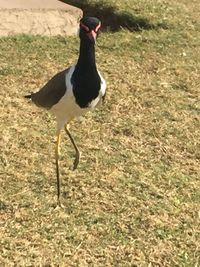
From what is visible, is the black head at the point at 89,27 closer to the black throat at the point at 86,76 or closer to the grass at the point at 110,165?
the black throat at the point at 86,76

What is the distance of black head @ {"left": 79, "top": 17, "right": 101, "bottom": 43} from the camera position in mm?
3029

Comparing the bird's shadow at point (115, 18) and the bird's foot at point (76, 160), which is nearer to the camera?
the bird's foot at point (76, 160)

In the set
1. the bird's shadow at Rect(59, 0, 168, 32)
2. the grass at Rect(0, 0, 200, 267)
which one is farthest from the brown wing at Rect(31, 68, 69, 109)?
the bird's shadow at Rect(59, 0, 168, 32)

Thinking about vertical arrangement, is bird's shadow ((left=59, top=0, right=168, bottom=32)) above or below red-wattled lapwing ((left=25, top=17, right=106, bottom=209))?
below

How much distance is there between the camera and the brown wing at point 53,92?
3.25 metres

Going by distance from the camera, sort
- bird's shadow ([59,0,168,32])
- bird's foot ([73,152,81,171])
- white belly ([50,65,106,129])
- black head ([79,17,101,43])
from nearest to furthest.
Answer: black head ([79,17,101,43]) < white belly ([50,65,106,129]) < bird's foot ([73,152,81,171]) < bird's shadow ([59,0,168,32])

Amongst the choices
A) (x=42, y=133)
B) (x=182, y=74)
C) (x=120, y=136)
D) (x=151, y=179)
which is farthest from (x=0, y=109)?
(x=182, y=74)

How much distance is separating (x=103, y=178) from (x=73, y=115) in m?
0.70

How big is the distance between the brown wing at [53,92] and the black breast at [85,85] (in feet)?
0.34

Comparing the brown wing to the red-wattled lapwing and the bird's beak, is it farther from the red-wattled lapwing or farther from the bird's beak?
the bird's beak

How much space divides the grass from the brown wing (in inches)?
22.8

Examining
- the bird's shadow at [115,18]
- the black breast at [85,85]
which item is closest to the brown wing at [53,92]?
the black breast at [85,85]

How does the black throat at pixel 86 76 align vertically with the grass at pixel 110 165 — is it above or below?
above

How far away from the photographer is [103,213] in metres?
3.54
